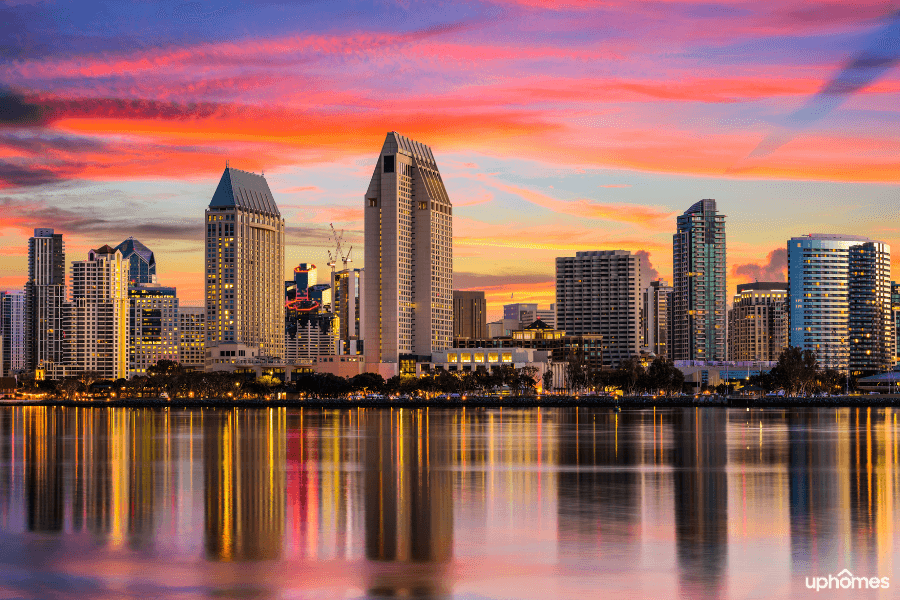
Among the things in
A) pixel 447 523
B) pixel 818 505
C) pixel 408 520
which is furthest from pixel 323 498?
pixel 818 505

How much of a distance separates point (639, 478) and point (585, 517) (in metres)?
17.2

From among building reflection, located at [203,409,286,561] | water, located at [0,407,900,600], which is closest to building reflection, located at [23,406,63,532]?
water, located at [0,407,900,600]

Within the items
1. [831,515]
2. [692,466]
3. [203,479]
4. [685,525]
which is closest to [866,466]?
→ [692,466]

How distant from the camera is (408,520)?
1758 inches

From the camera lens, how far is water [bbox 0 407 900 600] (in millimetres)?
31609

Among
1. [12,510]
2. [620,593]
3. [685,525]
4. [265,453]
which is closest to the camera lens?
[620,593]

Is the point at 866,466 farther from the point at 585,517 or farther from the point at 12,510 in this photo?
the point at 12,510

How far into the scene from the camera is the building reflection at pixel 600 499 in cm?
3803

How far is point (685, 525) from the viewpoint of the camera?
4297 centimetres

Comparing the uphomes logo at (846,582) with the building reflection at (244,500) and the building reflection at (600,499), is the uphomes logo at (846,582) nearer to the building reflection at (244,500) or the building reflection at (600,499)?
the building reflection at (600,499)

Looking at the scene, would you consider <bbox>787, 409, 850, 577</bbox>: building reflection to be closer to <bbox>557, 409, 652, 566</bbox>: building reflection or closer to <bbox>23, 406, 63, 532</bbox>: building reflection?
<bbox>557, 409, 652, 566</bbox>: building reflection

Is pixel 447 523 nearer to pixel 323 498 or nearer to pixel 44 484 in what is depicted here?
pixel 323 498

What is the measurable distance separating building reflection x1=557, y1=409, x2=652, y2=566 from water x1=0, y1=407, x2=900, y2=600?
7.4 inches

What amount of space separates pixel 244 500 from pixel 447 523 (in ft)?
41.2
